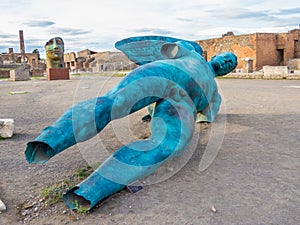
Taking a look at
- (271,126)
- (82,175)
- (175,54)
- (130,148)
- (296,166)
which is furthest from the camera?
(271,126)

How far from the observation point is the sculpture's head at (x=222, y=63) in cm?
413

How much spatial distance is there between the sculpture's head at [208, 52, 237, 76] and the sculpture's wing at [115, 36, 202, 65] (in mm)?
716

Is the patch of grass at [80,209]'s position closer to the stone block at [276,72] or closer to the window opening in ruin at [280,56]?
the stone block at [276,72]

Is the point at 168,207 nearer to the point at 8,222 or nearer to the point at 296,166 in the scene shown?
the point at 8,222

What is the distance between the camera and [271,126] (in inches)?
169

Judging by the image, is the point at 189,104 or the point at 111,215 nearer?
the point at 111,215

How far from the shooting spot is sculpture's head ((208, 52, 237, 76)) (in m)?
4.13

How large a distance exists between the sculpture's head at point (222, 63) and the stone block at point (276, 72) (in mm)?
10653

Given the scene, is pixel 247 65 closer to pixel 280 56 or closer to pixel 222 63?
pixel 280 56

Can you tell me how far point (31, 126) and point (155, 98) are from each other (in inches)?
107

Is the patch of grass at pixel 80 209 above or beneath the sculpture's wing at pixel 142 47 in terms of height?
beneath

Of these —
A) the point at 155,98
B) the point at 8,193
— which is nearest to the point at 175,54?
the point at 155,98

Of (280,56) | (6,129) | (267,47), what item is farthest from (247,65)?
(6,129)

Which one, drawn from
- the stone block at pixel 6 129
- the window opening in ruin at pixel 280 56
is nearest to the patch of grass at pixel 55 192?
the stone block at pixel 6 129
